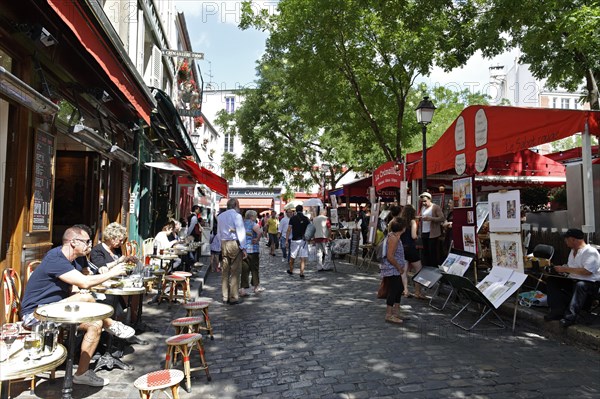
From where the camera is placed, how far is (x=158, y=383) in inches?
127

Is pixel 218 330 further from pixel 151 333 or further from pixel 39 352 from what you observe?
pixel 39 352

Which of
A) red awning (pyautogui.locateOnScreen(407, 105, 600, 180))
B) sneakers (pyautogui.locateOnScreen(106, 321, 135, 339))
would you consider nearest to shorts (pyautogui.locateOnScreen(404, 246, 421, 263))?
red awning (pyautogui.locateOnScreen(407, 105, 600, 180))

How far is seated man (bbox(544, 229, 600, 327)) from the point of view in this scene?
18.4 ft

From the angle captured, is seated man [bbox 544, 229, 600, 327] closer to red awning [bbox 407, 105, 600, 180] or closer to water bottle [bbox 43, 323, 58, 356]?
red awning [bbox 407, 105, 600, 180]

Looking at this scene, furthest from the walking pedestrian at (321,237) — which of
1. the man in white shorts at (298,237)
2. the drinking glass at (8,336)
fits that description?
the drinking glass at (8,336)

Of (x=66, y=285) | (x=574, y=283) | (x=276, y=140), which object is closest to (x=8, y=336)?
(x=66, y=285)

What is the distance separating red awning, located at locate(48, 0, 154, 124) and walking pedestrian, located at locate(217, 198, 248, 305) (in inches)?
103

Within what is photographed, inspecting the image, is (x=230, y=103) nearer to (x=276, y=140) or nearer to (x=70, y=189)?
(x=276, y=140)

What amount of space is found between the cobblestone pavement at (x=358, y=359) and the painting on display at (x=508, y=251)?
3.06 feet

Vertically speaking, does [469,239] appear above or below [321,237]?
above

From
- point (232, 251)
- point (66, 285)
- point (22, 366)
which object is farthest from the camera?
point (232, 251)

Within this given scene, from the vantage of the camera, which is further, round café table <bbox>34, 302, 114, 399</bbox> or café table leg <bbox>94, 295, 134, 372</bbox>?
café table leg <bbox>94, 295, 134, 372</bbox>

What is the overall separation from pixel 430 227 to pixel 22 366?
26.6 ft

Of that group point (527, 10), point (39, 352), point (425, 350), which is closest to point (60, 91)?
point (39, 352)
